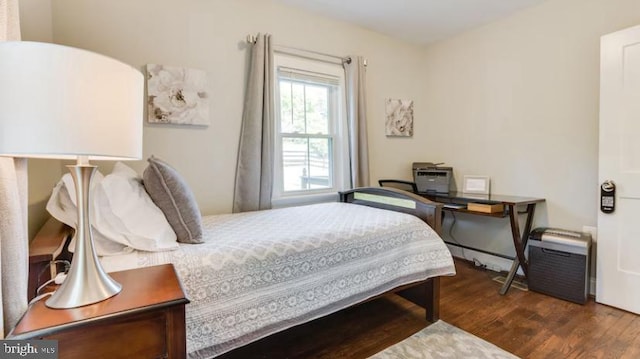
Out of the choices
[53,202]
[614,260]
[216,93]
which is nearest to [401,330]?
[614,260]

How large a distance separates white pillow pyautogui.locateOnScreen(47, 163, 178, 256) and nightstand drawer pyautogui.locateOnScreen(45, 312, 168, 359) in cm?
49

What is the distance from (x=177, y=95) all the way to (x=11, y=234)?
1686 millimetres

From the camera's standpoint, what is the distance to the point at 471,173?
3.43m

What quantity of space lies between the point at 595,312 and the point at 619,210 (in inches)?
30.7

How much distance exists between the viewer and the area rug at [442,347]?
5.75ft

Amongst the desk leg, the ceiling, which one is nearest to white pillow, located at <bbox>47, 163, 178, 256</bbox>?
the ceiling

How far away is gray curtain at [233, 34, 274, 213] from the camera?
2529 mm

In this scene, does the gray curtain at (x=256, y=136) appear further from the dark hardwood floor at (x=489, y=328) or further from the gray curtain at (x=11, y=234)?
the gray curtain at (x=11, y=234)

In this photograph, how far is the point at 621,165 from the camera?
2244mm

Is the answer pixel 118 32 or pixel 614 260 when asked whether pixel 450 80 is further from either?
pixel 118 32

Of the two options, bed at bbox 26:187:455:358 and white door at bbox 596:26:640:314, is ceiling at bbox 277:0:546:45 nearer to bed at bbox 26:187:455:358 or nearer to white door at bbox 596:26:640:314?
white door at bbox 596:26:640:314

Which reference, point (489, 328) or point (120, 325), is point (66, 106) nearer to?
point (120, 325)

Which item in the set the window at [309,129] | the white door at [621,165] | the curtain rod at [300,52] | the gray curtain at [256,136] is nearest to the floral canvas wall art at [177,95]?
the gray curtain at [256,136]

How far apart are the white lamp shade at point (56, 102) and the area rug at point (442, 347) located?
5.72 feet
